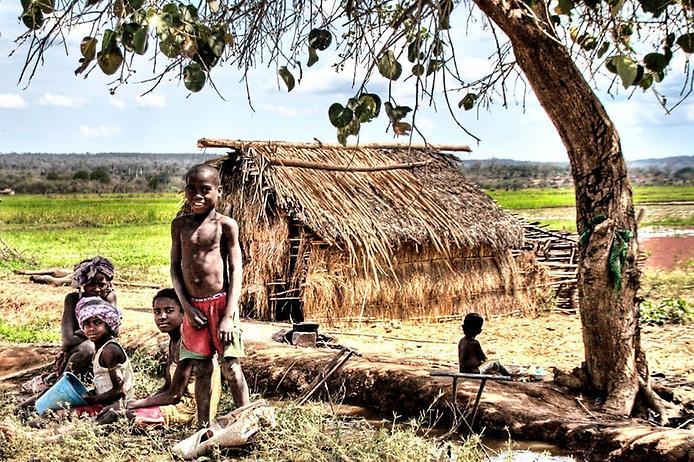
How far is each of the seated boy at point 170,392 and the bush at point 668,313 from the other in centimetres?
986

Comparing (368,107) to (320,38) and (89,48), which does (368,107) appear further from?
(89,48)

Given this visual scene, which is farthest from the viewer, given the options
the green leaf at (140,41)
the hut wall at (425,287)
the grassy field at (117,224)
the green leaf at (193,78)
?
the grassy field at (117,224)

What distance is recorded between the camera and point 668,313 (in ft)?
45.9

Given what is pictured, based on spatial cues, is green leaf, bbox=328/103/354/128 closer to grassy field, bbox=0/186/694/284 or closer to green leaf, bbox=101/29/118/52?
green leaf, bbox=101/29/118/52

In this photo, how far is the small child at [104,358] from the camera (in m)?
5.53

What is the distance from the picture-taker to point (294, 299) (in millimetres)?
13219

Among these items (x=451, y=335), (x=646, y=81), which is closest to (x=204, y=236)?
(x=646, y=81)

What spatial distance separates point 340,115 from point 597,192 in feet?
8.94

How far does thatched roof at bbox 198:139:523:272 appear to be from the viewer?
13.0 metres

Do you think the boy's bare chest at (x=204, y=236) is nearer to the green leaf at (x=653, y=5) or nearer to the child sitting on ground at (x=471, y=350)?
the child sitting on ground at (x=471, y=350)

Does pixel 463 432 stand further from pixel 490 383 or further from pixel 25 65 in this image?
pixel 25 65

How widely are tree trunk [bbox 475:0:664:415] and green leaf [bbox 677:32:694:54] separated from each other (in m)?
0.81

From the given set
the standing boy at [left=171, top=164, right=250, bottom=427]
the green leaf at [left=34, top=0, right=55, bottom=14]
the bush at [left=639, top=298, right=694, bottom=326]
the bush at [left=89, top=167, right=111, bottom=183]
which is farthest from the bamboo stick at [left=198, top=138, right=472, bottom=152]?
the bush at [left=89, top=167, right=111, bottom=183]

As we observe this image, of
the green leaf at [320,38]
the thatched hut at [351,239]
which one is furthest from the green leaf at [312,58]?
the thatched hut at [351,239]
